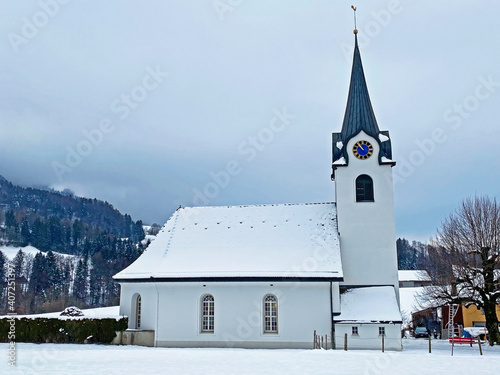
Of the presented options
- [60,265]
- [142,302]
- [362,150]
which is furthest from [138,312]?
[60,265]

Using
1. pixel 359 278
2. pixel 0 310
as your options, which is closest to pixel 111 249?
pixel 0 310

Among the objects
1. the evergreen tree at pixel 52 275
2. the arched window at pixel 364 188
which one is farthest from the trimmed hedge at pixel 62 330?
the evergreen tree at pixel 52 275

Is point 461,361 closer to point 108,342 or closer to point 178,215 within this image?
point 108,342

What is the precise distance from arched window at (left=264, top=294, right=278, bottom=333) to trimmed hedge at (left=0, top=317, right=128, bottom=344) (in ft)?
29.5

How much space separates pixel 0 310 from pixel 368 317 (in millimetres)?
85495

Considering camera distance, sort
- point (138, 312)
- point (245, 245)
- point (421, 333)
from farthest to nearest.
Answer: point (421, 333), point (245, 245), point (138, 312)

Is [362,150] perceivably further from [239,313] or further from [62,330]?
[62,330]

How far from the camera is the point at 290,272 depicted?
29156mm

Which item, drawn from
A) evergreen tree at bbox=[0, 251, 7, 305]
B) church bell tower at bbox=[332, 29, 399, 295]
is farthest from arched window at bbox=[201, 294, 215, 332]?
evergreen tree at bbox=[0, 251, 7, 305]

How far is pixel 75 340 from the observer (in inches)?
1141

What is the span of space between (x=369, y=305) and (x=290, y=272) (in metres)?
5.00

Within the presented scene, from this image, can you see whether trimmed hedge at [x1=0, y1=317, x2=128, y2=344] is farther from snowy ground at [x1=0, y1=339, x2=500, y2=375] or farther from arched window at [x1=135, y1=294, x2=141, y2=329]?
snowy ground at [x1=0, y1=339, x2=500, y2=375]

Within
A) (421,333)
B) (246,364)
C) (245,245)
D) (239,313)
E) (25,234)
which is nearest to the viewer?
(246,364)

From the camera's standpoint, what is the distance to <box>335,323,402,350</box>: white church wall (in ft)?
88.8
